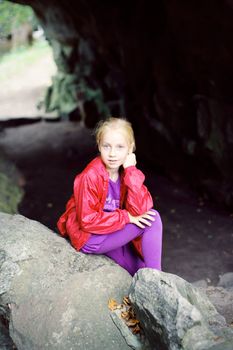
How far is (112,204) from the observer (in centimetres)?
361

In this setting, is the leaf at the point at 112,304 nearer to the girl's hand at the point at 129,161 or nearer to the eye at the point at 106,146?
the girl's hand at the point at 129,161

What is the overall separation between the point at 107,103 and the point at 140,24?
4631 millimetres

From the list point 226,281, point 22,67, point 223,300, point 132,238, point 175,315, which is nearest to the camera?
point 175,315

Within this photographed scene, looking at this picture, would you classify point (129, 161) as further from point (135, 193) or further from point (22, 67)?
point (22, 67)

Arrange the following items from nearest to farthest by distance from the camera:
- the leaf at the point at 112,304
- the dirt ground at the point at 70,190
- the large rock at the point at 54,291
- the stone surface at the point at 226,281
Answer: the large rock at the point at 54,291
the leaf at the point at 112,304
the stone surface at the point at 226,281
the dirt ground at the point at 70,190

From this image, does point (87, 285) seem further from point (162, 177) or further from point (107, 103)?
point (107, 103)

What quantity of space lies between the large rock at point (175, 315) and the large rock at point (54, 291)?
1.15ft

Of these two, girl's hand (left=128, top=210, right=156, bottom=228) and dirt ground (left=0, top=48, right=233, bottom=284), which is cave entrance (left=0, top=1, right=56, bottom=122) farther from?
girl's hand (left=128, top=210, right=156, bottom=228)

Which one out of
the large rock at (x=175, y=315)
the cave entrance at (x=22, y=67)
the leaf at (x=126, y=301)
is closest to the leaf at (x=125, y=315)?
the leaf at (x=126, y=301)

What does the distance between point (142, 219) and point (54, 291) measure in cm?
84

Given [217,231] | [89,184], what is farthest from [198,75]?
[89,184]

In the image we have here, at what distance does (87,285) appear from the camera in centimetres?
341

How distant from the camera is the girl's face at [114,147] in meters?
3.45

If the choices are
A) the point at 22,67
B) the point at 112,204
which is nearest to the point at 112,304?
the point at 112,204
